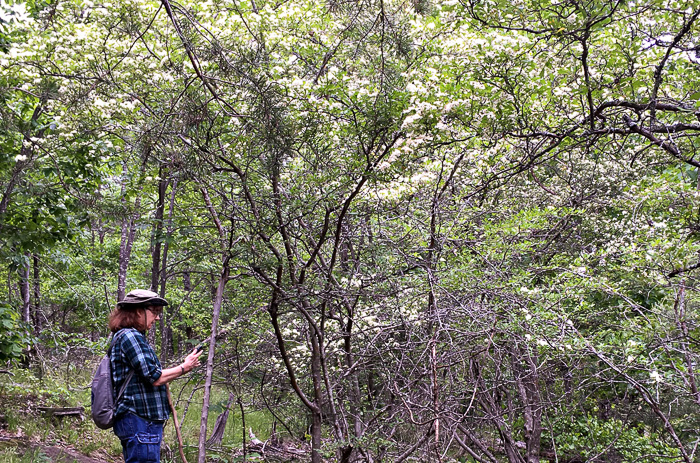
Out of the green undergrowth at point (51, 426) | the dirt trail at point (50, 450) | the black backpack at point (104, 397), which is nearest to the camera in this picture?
the black backpack at point (104, 397)

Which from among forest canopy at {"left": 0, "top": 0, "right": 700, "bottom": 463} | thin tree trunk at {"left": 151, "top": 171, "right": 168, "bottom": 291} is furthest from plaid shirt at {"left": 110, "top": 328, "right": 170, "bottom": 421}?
thin tree trunk at {"left": 151, "top": 171, "right": 168, "bottom": 291}

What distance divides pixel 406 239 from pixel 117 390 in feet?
10.2

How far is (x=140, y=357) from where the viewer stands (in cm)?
280

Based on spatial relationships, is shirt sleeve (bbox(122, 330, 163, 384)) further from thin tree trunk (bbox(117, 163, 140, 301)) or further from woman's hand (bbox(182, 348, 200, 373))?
thin tree trunk (bbox(117, 163, 140, 301))

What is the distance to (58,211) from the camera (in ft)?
18.2

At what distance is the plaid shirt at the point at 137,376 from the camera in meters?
2.81

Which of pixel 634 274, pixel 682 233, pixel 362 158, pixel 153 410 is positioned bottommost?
pixel 153 410

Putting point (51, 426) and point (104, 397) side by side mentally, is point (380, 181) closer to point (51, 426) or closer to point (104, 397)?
point (104, 397)

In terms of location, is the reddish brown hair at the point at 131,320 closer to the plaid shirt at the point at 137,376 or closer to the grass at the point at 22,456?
the plaid shirt at the point at 137,376

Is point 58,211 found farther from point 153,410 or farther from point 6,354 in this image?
point 153,410

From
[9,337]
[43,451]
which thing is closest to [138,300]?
[9,337]

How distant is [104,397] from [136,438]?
28cm

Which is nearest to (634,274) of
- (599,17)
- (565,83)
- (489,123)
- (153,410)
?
(565,83)

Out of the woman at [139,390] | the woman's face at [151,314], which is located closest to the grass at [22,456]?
the woman at [139,390]
